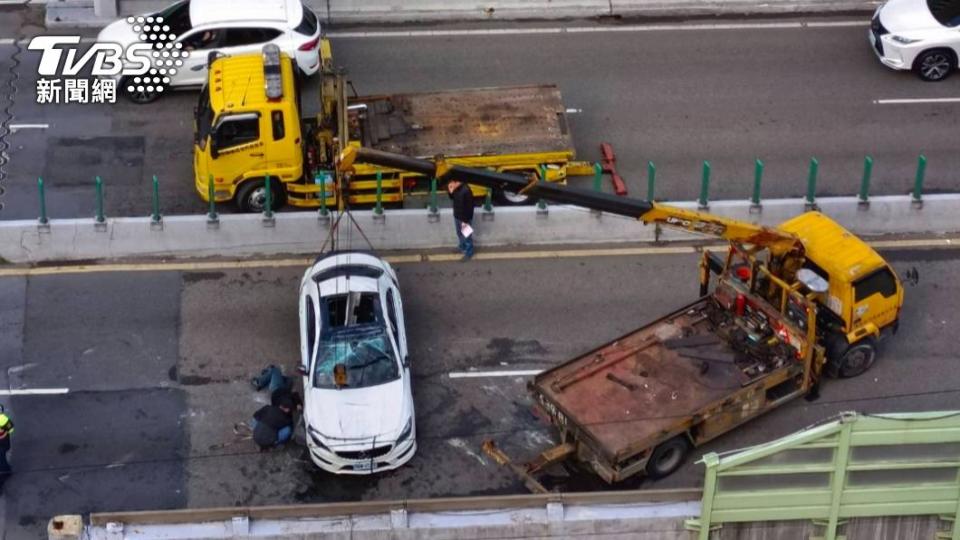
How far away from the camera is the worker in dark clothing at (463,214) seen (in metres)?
25.0

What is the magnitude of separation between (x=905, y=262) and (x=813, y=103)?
501cm

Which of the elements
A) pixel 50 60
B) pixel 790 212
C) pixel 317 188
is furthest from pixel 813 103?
pixel 50 60

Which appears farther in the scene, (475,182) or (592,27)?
(592,27)

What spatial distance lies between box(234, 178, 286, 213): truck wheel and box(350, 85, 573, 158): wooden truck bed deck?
5.11 feet

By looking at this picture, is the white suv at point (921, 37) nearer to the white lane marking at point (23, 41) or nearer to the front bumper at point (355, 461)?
the front bumper at point (355, 461)

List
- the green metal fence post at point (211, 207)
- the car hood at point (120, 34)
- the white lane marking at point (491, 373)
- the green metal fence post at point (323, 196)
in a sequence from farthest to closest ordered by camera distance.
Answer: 1. the car hood at point (120, 34)
2. the green metal fence post at point (323, 196)
3. the green metal fence post at point (211, 207)
4. the white lane marking at point (491, 373)

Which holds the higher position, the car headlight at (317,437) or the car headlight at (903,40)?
the car headlight at (903,40)

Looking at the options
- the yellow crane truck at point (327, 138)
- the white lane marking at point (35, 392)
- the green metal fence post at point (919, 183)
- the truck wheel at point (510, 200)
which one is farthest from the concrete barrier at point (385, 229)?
the white lane marking at point (35, 392)

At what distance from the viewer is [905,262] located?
85.8ft

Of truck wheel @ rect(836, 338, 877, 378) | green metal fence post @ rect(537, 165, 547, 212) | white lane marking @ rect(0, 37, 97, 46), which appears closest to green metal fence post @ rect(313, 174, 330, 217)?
green metal fence post @ rect(537, 165, 547, 212)

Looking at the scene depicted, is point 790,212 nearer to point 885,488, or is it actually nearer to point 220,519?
point 885,488

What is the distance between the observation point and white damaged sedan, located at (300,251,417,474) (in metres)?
21.6
